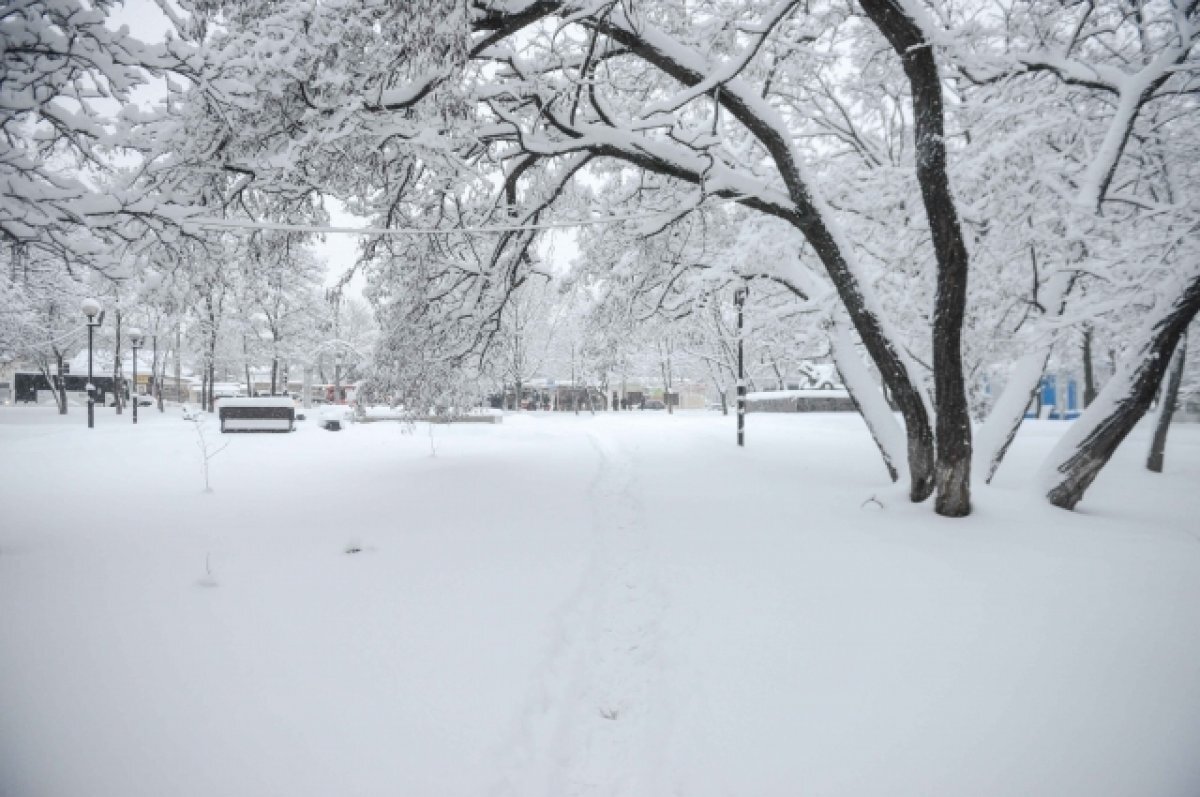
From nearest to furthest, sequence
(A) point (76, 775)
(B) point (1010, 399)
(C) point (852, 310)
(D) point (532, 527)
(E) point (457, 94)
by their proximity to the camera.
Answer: (A) point (76, 775), (E) point (457, 94), (D) point (532, 527), (C) point (852, 310), (B) point (1010, 399)

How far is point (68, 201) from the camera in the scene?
390 centimetres

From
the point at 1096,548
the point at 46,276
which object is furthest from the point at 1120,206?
the point at 46,276

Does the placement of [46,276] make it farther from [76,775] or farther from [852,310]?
[852,310]

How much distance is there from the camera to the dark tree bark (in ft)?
17.1

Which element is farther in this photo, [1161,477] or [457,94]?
[1161,477]

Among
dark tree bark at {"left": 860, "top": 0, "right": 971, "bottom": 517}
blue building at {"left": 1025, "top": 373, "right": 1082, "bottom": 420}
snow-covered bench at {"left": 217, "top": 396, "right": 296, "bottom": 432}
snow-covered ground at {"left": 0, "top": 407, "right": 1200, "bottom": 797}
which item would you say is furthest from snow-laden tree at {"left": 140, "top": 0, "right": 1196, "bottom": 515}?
blue building at {"left": 1025, "top": 373, "right": 1082, "bottom": 420}

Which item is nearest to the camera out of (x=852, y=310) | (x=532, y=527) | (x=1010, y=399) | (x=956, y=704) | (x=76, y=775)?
(x=76, y=775)

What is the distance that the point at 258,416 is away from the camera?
16812mm

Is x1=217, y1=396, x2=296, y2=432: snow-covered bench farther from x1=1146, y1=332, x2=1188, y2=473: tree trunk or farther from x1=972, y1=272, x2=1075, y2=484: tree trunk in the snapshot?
x1=1146, y1=332, x2=1188, y2=473: tree trunk

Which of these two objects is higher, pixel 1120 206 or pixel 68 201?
pixel 1120 206

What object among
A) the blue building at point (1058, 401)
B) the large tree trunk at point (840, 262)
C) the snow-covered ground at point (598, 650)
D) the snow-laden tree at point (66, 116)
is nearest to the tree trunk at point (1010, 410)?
the snow-covered ground at point (598, 650)

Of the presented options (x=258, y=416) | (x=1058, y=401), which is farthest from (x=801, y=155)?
(x=1058, y=401)

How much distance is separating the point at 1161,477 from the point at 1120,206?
5.45m

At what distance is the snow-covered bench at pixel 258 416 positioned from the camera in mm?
16672
